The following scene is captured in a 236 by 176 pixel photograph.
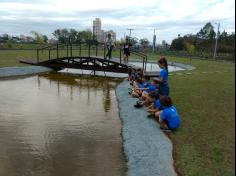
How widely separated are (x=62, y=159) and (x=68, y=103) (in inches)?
197

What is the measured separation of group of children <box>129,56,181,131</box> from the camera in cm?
700

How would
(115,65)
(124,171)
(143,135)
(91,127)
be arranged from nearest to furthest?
(124,171) < (143,135) < (91,127) < (115,65)

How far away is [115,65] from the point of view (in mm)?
19000

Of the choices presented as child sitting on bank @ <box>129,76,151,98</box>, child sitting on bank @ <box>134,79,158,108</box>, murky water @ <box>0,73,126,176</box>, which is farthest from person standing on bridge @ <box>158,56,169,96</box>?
child sitting on bank @ <box>129,76,151,98</box>

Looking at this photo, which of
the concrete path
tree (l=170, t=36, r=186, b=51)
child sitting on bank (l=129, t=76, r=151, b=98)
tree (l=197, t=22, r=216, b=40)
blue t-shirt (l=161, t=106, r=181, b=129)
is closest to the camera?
the concrete path

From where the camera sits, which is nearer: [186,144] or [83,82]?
[186,144]

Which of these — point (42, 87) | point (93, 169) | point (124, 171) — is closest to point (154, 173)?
point (124, 171)

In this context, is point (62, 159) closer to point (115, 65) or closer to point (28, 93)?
point (28, 93)

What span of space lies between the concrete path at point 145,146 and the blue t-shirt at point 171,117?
0.91 feet

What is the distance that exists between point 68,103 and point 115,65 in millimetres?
8483

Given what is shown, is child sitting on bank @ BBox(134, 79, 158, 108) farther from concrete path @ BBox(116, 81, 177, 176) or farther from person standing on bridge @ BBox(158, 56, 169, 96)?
person standing on bridge @ BBox(158, 56, 169, 96)

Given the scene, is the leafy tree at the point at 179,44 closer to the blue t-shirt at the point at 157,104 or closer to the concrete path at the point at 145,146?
the blue t-shirt at the point at 157,104

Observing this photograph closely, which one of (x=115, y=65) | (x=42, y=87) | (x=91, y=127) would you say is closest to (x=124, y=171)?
(x=91, y=127)

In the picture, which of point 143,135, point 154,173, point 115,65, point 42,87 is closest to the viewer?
point 154,173
